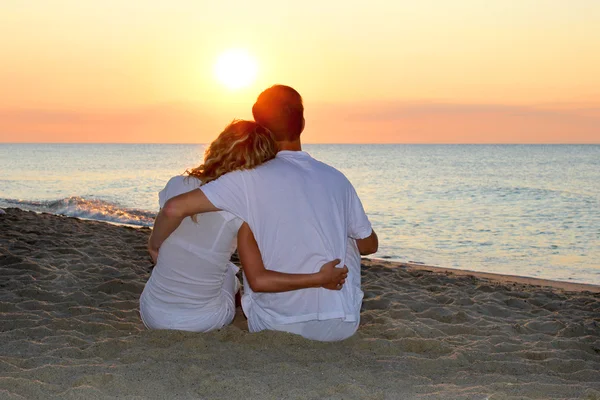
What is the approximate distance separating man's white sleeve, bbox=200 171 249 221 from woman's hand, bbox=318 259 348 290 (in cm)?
57

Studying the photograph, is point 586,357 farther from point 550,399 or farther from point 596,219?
point 596,219

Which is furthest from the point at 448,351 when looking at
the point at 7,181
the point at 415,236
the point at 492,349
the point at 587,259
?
the point at 7,181

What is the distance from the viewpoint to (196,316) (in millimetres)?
4098

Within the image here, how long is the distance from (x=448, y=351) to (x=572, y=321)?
5.97 ft

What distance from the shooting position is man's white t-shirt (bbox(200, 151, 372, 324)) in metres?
3.62

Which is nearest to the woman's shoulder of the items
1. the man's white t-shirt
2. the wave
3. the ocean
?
the man's white t-shirt

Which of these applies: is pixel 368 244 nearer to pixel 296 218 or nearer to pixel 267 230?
pixel 296 218

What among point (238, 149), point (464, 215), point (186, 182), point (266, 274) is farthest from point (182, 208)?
point (464, 215)

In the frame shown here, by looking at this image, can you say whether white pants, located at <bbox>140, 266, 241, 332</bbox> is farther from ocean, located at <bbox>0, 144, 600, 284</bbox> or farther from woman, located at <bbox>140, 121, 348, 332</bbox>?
ocean, located at <bbox>0, 144, 600, 284</bbox>

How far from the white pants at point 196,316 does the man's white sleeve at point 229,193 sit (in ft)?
2.43

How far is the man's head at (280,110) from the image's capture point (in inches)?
144

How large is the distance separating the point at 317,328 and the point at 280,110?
1.34 meters

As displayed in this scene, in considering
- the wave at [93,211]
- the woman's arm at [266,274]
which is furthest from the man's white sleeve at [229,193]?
the wave at [93,211]

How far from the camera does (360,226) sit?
3.96 m
